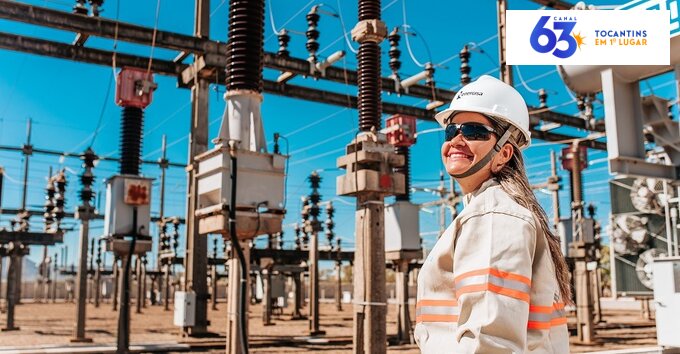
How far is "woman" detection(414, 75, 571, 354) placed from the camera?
4.91ft

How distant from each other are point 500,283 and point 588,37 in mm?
7711

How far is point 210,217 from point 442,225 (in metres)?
24.1

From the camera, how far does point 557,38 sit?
8328mm

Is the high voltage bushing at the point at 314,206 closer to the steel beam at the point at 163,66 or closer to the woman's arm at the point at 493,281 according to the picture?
the steel beam at the point at 163,66

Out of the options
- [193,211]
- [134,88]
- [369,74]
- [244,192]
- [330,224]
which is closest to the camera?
[244,192]

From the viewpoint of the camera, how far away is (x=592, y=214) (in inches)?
698

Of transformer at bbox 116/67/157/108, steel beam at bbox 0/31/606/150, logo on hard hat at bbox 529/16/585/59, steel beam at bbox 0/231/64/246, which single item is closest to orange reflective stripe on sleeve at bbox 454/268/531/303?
steel beam at bbox 0/31/606/150

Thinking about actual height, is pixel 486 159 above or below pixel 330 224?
below

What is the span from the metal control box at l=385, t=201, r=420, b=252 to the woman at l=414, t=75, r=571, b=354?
29.8ft

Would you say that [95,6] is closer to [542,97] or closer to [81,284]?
[81,284]

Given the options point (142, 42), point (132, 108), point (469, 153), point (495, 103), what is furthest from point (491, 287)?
point (132, 108)

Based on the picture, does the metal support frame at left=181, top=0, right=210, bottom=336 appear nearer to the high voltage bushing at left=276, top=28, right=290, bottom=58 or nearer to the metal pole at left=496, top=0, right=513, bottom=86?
the high voltage bushing at left=276, top=28, right=290, bottom=58

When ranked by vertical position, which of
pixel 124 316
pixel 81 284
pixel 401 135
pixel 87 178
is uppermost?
pixel 401 135

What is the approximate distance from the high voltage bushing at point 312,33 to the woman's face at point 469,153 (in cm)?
1007
